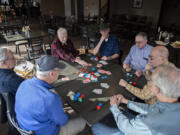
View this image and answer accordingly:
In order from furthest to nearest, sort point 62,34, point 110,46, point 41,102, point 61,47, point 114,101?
point 110,46
point 61,47
point 62,34
point 114,101
point 41,102

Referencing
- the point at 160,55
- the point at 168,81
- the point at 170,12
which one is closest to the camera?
the point at 168,81

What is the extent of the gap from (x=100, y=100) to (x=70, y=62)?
3.73ft

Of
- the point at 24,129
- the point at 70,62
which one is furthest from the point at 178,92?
the point at 70,62

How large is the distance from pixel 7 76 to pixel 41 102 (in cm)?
69

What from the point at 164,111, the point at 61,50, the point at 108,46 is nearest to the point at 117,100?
the point at 164,111

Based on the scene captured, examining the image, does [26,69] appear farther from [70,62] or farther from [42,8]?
[42,8]

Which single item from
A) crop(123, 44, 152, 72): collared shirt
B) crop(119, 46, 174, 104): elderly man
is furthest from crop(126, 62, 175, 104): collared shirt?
crop(123, 44, 152, 72): collared shirt

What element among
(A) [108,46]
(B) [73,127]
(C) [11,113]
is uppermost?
(A) [108,46]

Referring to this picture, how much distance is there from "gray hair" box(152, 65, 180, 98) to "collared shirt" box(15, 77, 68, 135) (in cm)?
86

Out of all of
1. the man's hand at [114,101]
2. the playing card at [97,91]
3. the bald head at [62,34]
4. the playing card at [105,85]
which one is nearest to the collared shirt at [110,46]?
the bald head at [62,34]

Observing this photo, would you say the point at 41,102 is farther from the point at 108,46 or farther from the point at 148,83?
the point at 108,46

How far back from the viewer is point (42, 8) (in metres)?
10.4

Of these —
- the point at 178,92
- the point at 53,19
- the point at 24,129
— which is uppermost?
the point at 53,19

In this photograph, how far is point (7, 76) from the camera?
1505mm
